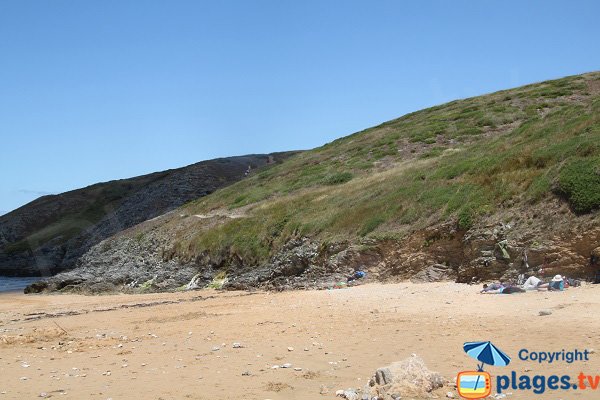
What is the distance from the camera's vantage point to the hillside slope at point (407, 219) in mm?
16141

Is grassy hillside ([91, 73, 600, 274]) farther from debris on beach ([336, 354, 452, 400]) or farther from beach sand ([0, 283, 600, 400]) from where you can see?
debris on beach ([336, 354, 452, 400])

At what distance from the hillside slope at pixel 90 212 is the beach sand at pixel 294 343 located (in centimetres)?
3537

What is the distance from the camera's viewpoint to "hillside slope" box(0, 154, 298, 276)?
52469 millimetres

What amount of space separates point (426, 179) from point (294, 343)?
47.8 ft

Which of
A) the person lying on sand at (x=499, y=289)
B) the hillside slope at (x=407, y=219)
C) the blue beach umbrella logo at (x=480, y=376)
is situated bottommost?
the person lying on sand at (x=499, y=289)

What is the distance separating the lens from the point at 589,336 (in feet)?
30.0

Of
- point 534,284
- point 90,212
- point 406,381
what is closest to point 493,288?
point 534,284

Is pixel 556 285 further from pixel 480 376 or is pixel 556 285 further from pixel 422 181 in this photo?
pixel 422 181

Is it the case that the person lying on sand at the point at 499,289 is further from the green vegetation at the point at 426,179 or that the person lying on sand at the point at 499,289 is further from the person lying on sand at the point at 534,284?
the green vegetation at the point at 426,179

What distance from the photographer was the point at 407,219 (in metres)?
20.8

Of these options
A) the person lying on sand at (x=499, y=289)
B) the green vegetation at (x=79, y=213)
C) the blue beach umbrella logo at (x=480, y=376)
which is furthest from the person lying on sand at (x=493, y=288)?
the green vegetation at (x=79, y=213)

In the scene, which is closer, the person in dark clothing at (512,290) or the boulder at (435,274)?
the person in dark clothing at (512,290)

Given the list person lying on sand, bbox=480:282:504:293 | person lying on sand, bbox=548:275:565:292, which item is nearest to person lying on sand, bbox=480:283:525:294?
person lying on sand, bbox=480:282:504:293

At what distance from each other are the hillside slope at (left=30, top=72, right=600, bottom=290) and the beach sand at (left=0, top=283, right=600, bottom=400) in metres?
1.85
